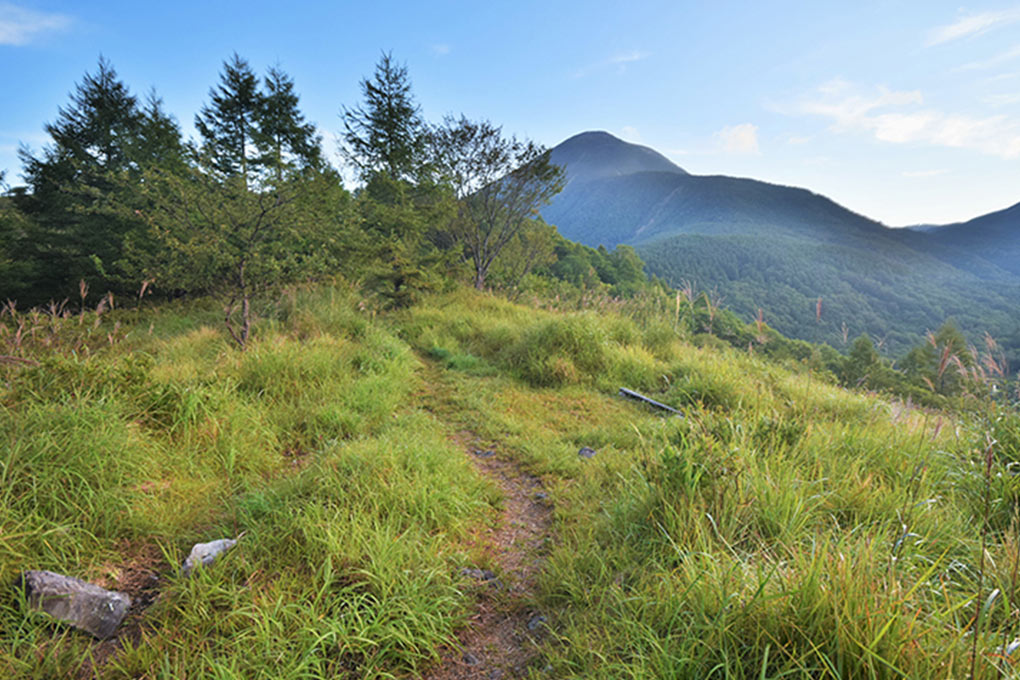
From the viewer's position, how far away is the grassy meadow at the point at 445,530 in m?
1.42

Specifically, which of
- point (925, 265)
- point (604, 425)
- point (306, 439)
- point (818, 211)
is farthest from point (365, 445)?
point (818, 211)

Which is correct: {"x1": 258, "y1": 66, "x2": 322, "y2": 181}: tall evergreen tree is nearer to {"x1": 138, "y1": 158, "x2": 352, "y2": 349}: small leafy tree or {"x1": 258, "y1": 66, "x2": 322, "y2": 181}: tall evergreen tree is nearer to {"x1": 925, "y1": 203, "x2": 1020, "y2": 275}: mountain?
{"x1": 138, "y1": 158, "x2": 352, "y2": 349}: small leafy tree

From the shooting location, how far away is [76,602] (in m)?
1.87

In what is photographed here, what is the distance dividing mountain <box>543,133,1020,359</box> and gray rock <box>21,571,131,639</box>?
4.94 meters

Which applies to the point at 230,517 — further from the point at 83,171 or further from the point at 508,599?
the point at 83,171

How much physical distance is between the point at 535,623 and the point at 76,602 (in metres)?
2.09

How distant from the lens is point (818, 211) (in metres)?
160

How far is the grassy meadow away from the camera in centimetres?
142

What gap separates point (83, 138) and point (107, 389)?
22.0 meters


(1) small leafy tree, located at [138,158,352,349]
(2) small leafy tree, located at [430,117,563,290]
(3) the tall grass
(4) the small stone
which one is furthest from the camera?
(2) small leafy tree, located at [430,117,563,290]

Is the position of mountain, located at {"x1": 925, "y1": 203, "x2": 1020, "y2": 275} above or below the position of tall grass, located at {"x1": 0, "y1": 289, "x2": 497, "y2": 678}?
above

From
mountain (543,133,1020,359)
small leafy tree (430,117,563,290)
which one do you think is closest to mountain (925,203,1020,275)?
mountain (543,133,1020,359)

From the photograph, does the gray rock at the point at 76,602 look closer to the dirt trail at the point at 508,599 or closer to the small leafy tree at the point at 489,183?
the dirt trail at the point at 508,599

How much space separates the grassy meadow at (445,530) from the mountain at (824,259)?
185 centimetres
